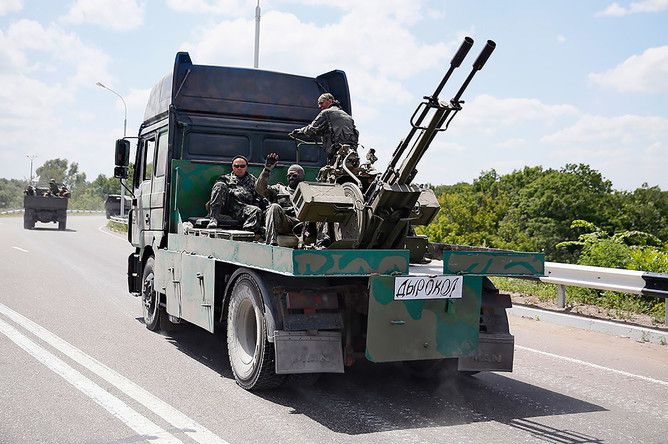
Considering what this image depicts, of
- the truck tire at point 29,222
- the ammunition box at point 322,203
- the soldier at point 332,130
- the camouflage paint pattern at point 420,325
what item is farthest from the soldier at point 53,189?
the camouflage paint pattern at point 420,325

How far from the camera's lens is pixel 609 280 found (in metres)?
10.6

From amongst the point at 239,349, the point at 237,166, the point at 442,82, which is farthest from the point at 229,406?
the point at 237,166

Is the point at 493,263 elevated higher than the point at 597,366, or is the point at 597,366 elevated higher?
the point at 493,263

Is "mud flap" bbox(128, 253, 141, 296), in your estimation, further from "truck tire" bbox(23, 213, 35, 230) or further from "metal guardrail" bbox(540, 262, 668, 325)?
"truck tire" bbox(23, 213, 35, 230)

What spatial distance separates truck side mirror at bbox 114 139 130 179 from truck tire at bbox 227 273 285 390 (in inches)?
156

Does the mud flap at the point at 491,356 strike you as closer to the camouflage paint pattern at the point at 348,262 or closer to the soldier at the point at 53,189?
the camouflage paint pattern at the point at 348,262

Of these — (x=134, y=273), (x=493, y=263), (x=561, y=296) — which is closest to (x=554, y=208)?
(x=561, y=296)

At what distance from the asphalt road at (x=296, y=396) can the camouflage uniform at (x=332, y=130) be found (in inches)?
92.5

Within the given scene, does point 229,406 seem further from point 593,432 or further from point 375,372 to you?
point 593,432

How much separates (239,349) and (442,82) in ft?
9.74

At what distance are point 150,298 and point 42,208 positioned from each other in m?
29.5

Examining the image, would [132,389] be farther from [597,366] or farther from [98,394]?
[597,366]

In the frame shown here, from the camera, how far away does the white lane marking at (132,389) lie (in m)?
5.15

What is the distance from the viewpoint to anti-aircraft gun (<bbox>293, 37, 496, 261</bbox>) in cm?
645
